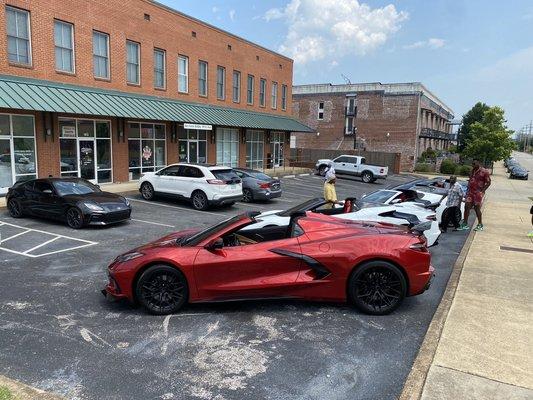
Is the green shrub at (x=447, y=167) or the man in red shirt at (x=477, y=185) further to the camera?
the green shrub at (x=447, y=167)

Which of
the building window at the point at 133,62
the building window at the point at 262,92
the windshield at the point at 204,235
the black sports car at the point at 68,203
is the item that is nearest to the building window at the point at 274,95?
the building window at the point at 262,92

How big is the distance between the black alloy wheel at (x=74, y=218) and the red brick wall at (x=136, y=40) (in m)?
7.53

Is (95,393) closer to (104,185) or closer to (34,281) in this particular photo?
(34,281)

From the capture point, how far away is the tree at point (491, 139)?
2035 inches

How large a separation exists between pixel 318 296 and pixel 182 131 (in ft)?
65.7

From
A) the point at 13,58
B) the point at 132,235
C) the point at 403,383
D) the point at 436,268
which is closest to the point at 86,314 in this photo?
the point at 403,383

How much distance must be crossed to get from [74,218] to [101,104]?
7929 mm

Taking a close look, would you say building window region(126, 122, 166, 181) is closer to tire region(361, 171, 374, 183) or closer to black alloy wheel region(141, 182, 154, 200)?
black alloy wheel region(141, 182, 154, 200)

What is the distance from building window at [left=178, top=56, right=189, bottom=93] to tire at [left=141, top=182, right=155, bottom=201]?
9106 mm

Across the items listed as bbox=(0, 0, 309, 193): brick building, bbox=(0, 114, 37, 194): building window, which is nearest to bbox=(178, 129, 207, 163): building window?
bbox=(0, 0, 309, 193): brick building

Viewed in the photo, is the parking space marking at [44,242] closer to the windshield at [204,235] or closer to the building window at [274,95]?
the windshield at [204,235]

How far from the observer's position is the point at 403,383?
417 centimetres

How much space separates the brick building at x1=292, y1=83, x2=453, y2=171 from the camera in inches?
1960

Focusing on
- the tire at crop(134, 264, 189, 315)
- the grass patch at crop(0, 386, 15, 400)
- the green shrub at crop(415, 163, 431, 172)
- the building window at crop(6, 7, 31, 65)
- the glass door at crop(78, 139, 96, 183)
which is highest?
the building window at crop(6, 7, 31, 65)
